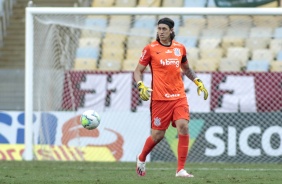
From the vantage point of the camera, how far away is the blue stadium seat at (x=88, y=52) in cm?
1738

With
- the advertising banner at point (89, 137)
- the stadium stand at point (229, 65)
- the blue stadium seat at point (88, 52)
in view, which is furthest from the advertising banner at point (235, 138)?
the blue stadium seat at point (88, 52)

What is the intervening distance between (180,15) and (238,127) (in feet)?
8.15

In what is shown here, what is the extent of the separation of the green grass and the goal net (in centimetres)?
133

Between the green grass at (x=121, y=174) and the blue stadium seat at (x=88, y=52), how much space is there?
9.89 feet

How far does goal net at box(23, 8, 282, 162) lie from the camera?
1639cm

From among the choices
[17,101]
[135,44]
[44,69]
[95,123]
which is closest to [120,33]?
[135,44]

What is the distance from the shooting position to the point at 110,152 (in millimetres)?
16891

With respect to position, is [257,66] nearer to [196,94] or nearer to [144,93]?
[196,94]

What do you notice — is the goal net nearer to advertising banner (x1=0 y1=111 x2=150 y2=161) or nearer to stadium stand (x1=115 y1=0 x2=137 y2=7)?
advertising banner (x1=0 y1=111 x2=150 y2=161)

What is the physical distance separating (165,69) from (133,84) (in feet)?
19.0

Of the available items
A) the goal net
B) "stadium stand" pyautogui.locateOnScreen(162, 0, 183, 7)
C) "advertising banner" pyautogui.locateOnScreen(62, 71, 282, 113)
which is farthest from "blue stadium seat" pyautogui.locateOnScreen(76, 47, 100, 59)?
"stadium stand" pyautogui.locateOnScreen(162, 0, 183, 7)

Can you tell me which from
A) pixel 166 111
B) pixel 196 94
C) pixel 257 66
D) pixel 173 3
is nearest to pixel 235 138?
pixel 196 94

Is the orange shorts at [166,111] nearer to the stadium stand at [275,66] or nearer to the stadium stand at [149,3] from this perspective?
the stadium stand at [275,66]

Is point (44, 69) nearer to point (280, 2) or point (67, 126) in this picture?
point (67, 126)
